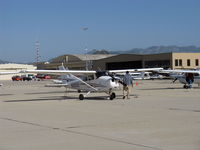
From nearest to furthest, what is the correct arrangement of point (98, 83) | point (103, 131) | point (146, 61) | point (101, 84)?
point (103, 131)
point (101, 84)
point (98, 83)
point (146, 61)

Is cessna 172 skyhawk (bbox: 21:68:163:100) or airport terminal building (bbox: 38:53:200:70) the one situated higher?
airport terminal building (bbox: 38:53:200:70)

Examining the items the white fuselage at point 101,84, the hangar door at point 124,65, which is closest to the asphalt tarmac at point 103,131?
the white fuselage at point 101,84

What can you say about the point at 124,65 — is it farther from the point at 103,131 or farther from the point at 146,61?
the point at 103,131

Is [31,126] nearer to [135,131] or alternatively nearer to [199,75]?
[135,131]

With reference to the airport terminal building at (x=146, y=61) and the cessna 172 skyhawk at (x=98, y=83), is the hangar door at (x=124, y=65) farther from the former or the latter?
the cessna 172 skyhawk at (x=98, y=83)

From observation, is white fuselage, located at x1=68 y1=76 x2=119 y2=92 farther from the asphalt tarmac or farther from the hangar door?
the hangar door

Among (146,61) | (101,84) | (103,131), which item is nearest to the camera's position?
(103,131)

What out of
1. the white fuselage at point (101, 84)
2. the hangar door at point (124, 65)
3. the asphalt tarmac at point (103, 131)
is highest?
the hangar door at point (124, 65)

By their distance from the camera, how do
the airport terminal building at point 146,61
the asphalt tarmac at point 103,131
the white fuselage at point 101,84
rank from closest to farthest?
1. the asphalt tarmac at point 103,131
2. the white fuselage at point 101,84
3. the airport terminal building at point 146,61

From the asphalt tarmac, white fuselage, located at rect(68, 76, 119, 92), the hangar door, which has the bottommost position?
the asphalt tarmac

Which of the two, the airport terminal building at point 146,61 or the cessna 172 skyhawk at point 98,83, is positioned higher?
the airport terminal building at point 146,61

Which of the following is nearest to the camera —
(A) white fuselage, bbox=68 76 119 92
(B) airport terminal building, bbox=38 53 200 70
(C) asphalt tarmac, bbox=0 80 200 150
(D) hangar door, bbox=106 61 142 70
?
(C) asphalt tarmac, bbox=0 80 200 150

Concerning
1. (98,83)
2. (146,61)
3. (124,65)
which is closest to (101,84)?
(98,83)

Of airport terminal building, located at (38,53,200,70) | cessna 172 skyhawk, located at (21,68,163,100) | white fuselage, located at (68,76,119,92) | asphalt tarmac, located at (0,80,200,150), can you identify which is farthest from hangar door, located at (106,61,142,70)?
asphalt tarmac, located at (0,80,200,150)
